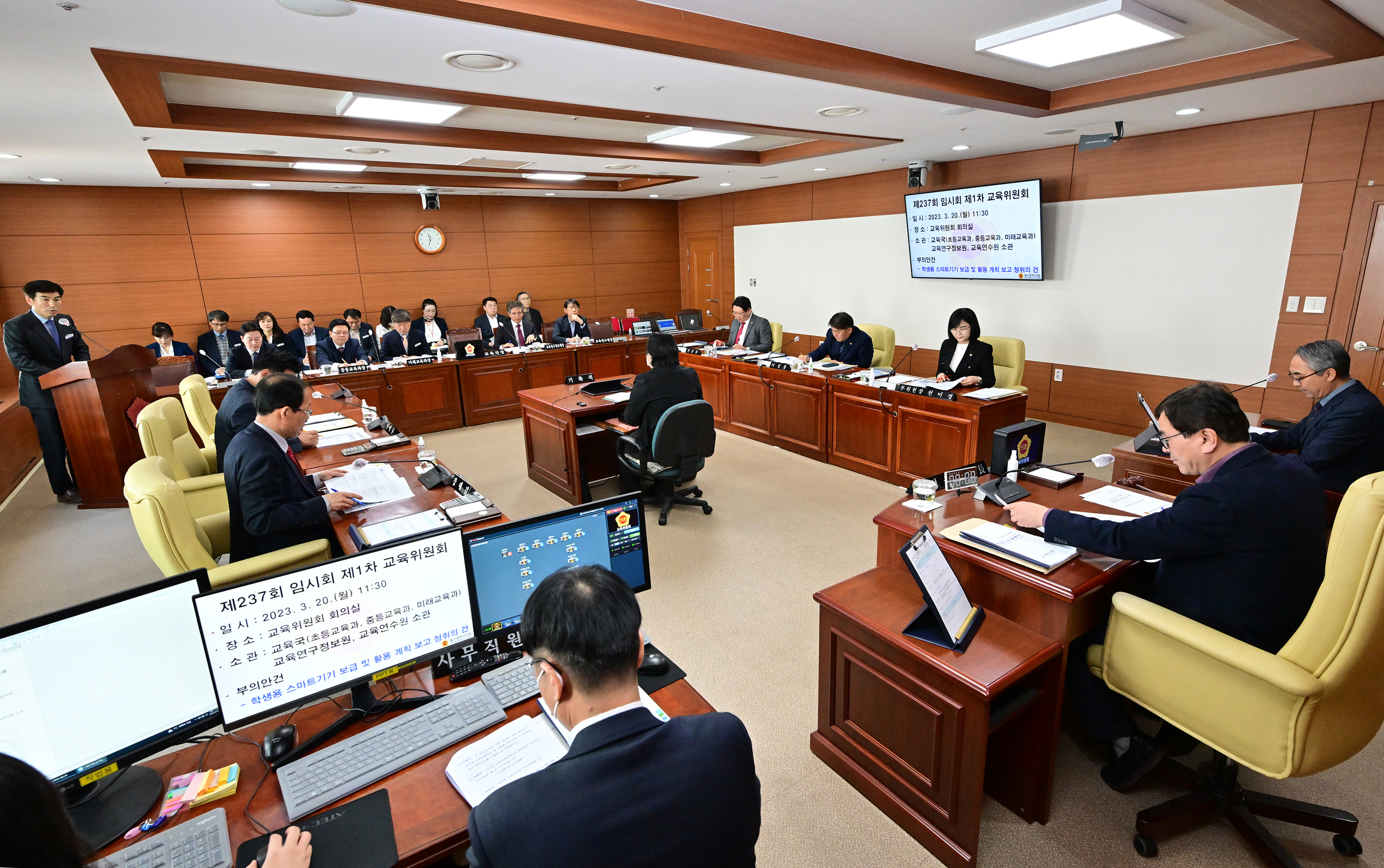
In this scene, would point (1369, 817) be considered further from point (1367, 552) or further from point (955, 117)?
point (955, 117)

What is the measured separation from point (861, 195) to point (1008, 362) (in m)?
3.62

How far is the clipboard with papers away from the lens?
6.01ft

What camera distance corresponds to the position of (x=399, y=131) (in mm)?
4805

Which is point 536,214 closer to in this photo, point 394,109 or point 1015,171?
point 394,109

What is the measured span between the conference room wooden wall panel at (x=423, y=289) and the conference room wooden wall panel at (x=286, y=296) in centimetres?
11

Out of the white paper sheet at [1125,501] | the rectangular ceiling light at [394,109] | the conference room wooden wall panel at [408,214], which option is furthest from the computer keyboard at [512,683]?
the conference room wooden wall panel at [408,214]

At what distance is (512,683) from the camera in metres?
1.66

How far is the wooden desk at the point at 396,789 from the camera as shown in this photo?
4.12 ft

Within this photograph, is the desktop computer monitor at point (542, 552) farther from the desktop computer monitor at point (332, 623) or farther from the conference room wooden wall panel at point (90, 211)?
the conference room wooden wall panel at point (90, 211)

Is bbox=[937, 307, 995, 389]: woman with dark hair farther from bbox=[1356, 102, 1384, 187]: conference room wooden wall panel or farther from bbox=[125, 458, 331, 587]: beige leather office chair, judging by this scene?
bbox=[125, 458, 331, 587]: beige leather office chair

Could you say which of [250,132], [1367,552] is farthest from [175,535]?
[1367,552]

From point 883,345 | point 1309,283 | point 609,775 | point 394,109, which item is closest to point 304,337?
point 394,109

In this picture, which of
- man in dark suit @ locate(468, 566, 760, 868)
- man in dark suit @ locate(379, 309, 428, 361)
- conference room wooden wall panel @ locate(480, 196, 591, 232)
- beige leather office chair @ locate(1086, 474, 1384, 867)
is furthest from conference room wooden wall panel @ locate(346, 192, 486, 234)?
beige leather office chair @ locate(1086, 474, 1384, 867)

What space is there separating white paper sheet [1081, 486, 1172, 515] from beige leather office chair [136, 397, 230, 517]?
13.8ft
